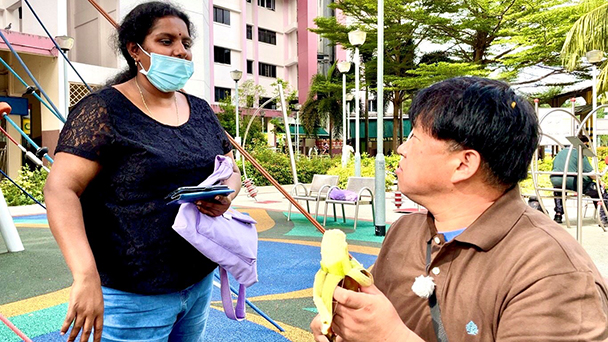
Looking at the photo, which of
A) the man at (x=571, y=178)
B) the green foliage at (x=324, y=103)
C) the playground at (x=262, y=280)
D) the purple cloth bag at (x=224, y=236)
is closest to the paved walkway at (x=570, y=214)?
the playground at (x=262, y=280)

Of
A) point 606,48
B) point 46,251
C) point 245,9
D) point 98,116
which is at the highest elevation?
point 245,9

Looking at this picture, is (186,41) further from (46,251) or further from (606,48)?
(606,48)

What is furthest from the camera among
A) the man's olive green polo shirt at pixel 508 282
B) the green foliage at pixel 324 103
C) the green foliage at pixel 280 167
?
the green foliage at pixel 324 103

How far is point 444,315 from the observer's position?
114 centimetres

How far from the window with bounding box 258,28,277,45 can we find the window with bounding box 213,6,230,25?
3442 millimetres

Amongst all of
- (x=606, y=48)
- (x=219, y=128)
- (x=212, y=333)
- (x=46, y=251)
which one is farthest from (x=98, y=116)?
(x=606, y=48)

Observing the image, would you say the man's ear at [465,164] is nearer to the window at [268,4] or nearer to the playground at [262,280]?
the playground at [262,280]

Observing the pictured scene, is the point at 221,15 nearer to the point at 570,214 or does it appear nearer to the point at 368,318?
the point at 570,214

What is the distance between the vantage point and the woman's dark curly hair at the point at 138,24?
5.96ft

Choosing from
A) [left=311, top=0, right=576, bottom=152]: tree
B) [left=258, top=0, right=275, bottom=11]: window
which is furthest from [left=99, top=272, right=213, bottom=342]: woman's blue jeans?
[left=258, top=0, right=275, bottom=11]: window

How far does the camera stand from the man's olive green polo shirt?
37.0 inches

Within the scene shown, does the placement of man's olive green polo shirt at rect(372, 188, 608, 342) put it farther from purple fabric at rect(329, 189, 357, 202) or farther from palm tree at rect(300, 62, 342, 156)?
palm tree at rect(300, 62, 342, 156)

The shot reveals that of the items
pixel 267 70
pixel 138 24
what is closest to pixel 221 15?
pixel 267 70

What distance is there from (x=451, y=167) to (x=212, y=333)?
2597 mm
